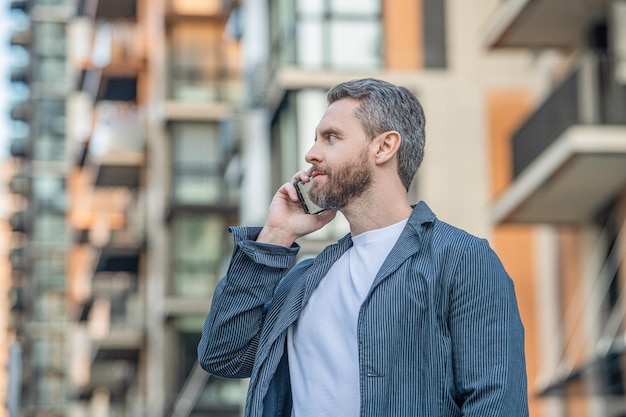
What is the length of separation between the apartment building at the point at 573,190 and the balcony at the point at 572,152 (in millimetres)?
19

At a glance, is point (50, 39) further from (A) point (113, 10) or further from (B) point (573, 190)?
(B) point (573, 190)

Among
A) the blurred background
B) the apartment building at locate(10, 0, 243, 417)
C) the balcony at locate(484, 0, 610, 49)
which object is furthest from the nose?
the apartment building at locate(10, 0, 243, 417)

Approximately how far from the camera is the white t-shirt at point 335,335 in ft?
15.3

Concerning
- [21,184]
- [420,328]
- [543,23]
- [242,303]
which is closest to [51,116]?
[21,184]

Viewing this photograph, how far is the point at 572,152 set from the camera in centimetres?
2156

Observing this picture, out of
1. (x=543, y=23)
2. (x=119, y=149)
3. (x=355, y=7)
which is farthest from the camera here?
(x=119, y=149)

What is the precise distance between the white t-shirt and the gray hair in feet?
0.74

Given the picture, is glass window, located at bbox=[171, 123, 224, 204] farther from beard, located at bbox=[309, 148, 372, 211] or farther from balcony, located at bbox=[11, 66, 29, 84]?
balcony, located at bbox=[11, 66, 29, 84]

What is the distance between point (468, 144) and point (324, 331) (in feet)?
83.5

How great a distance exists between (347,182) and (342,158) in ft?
0.25

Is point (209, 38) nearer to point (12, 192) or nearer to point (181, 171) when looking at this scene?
point (181, 171)

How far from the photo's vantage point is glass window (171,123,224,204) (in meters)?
45.8

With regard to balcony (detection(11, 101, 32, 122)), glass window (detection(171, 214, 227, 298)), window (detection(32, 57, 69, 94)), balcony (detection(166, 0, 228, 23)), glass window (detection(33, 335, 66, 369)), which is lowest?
glass window (detection(33, 335, 66, 369))

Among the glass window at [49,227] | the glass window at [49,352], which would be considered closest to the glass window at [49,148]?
the glass window at [49,227]
